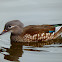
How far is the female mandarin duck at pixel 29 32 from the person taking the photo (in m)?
7.24

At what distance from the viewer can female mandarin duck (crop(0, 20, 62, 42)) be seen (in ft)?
23.8

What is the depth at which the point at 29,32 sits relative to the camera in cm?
725

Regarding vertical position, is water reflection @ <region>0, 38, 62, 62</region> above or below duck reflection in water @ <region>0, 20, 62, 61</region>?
below

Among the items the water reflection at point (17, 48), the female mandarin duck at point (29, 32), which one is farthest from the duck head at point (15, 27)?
the water reflection at point (17, 48)

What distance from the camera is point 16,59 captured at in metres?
5.43

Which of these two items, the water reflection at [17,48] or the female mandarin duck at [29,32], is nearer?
the water reflection at [17,48]

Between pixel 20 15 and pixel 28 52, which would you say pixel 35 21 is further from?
pixel 28 52

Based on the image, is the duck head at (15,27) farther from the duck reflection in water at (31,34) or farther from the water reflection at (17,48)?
the water reflection at (17,48)

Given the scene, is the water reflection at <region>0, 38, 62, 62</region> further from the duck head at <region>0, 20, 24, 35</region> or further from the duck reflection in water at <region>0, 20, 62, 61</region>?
the duck head at <region>0, 20, 24, 35</region>

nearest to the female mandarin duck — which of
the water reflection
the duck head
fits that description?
the duck head

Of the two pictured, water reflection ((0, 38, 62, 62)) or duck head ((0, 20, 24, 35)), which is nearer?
water reflection ((0, 38, 62, 62))

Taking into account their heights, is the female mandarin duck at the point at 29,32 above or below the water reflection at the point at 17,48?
above

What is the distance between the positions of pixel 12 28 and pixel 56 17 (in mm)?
2032

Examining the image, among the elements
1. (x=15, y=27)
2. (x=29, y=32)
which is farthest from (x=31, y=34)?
(x=15, y=27)
